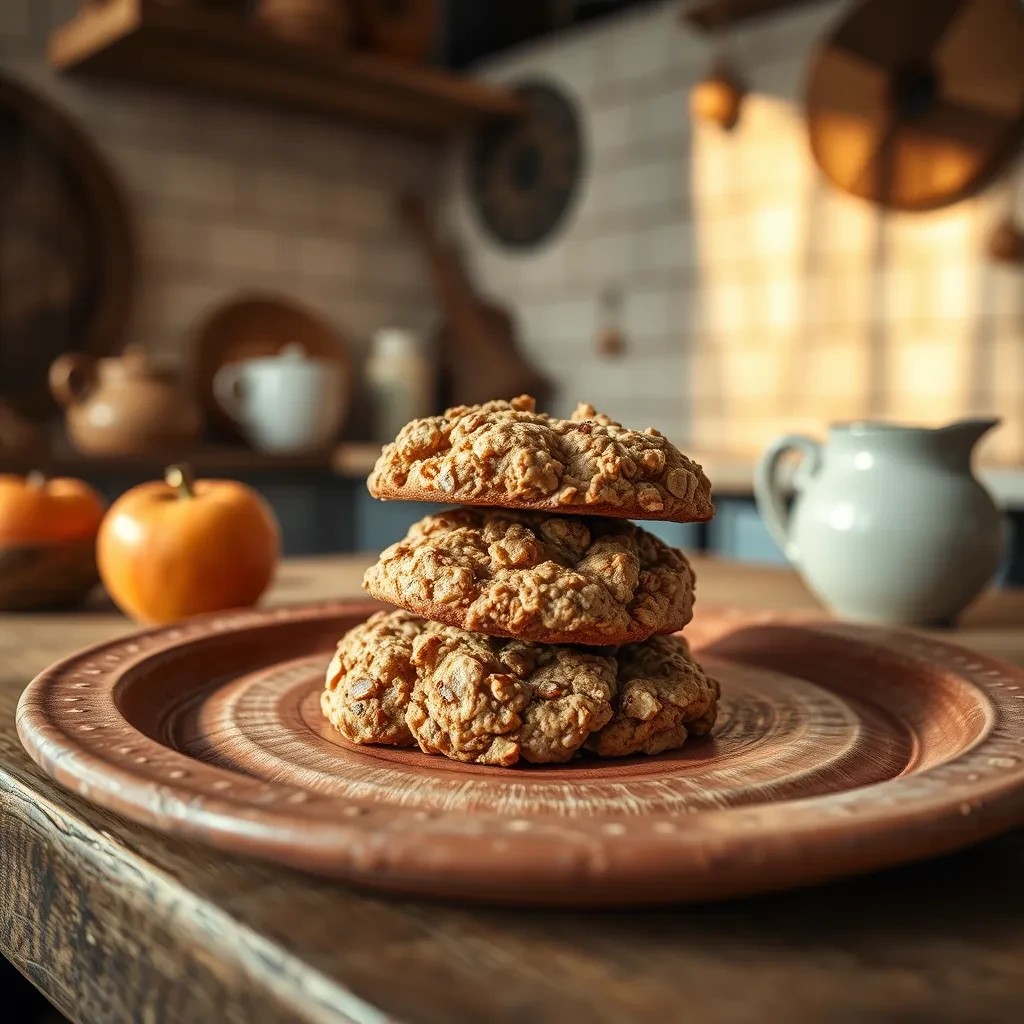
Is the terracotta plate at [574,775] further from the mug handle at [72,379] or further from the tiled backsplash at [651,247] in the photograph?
the tiled backsplash at [651,247]

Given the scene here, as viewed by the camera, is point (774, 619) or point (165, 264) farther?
point (165, 264)

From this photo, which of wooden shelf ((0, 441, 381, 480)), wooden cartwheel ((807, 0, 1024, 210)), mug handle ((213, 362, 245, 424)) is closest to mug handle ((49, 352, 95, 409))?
wooden shelf ((0, 441, 381, 480))

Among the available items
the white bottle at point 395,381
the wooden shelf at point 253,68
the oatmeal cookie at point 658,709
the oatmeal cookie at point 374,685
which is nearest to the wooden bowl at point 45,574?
the oatmeal cookie at point 374,685

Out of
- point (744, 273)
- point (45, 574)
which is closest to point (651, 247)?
point (744, 273)

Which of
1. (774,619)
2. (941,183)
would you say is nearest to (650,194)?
(941,183)

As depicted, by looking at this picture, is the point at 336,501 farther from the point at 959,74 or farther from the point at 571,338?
the point at 959,74

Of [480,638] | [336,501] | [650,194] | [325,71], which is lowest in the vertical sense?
[336,501]

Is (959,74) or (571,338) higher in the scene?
(959,74)
